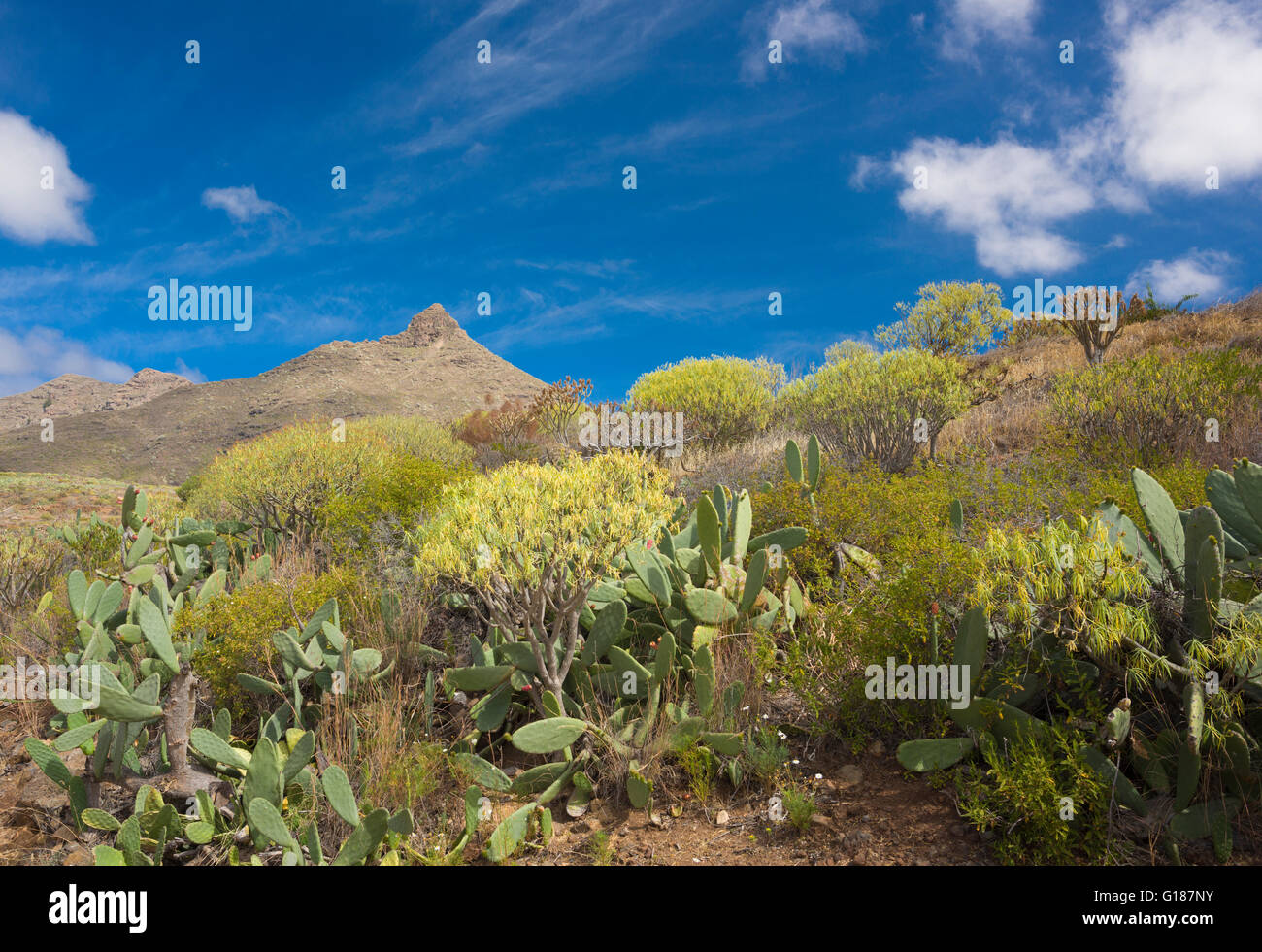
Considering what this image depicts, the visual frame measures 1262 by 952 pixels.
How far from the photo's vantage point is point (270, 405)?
53625mm

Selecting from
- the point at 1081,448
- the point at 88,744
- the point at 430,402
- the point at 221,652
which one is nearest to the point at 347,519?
the point at 221,652

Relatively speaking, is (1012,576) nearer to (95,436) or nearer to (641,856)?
(641,856)

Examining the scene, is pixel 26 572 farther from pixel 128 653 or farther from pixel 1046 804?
pixel 1046 804

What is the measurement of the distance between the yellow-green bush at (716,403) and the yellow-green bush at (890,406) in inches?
128

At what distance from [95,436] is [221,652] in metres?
58.8

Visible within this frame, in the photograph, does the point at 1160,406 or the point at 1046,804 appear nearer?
the point at 1046,804

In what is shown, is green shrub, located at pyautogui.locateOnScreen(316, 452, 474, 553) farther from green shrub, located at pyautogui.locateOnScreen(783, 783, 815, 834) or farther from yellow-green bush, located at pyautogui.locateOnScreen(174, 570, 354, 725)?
green shrub, located at pyautogui.locateOnScreen(783, 783, 815, 834)

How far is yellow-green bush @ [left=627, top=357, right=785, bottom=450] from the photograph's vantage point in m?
16.0

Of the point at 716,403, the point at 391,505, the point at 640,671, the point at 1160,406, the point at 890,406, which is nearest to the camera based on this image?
the point at 640,671

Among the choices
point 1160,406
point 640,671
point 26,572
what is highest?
point 1160,406

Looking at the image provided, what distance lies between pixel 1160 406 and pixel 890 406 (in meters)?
3.63

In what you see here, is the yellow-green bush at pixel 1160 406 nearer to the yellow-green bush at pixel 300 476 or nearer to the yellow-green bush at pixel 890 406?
the yellow-green bush at pixel 890 406

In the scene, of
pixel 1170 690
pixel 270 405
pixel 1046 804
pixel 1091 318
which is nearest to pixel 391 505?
pixel 1046 804

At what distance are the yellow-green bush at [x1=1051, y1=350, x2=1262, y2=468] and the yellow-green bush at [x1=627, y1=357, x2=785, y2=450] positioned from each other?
290 inches
